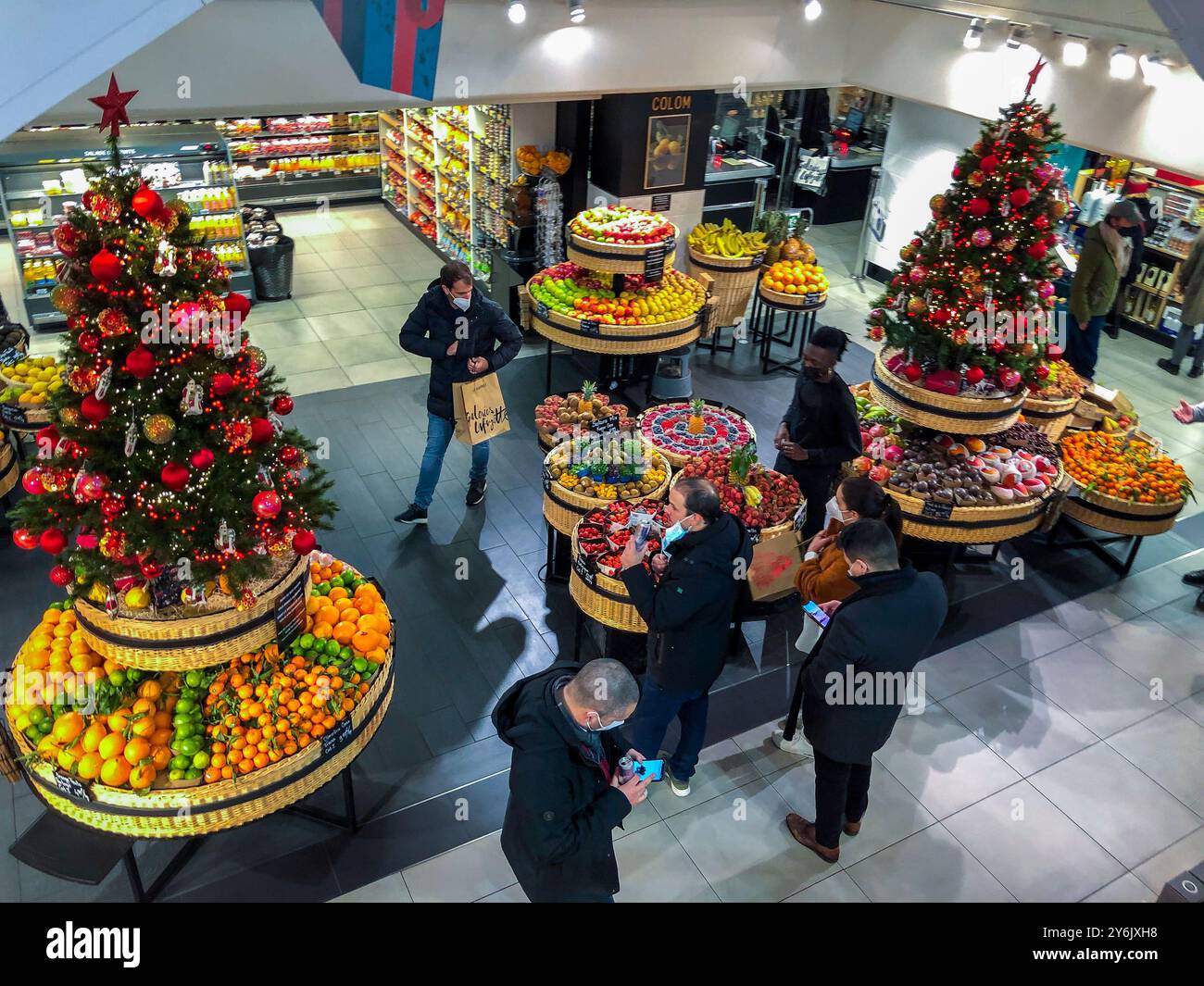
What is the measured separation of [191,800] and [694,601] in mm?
2215

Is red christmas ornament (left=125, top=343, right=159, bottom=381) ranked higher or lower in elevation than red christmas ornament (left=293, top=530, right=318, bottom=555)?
higher

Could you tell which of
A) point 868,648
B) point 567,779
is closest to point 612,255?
point 868,648

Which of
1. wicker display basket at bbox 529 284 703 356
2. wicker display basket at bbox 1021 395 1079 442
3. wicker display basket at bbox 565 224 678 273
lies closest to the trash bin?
wicker display basket at bbox 529 284 703 356

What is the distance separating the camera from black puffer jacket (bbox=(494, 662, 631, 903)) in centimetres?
326

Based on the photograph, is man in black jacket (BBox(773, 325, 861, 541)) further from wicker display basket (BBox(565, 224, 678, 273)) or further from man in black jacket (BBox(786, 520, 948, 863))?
wicker display basket (BBox(565, 224, 678, 273))

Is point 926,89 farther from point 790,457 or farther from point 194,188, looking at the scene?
point 194,188

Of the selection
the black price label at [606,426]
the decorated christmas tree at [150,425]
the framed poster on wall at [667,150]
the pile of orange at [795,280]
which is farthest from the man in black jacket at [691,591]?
the framed poster on wall at [667,150]

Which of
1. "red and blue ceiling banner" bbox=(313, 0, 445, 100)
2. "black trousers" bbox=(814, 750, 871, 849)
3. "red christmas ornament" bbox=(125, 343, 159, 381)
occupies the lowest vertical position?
"black trousers" bbox=(814, 750, 871, 849)

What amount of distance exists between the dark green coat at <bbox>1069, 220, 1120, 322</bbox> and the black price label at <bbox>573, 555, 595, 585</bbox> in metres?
6.28

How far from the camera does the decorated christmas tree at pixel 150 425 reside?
3.23 metres

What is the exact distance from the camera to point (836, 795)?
437 cm

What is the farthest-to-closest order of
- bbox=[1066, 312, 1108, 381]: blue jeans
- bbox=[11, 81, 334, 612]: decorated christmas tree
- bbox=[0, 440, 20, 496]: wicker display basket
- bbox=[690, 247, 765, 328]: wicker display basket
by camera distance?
bbox=[690, 247, 765, 328]: wicker display basket
bbox=[1066, 312, 1108, 381]: blue jeans
bbox=[0, 440, 20, 496]: wicker display basket
bbox=[11, 81, 334, 612]: decorated christmas tree

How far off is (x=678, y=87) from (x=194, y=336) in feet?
22.2

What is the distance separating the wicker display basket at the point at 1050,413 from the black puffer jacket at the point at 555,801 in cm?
518
